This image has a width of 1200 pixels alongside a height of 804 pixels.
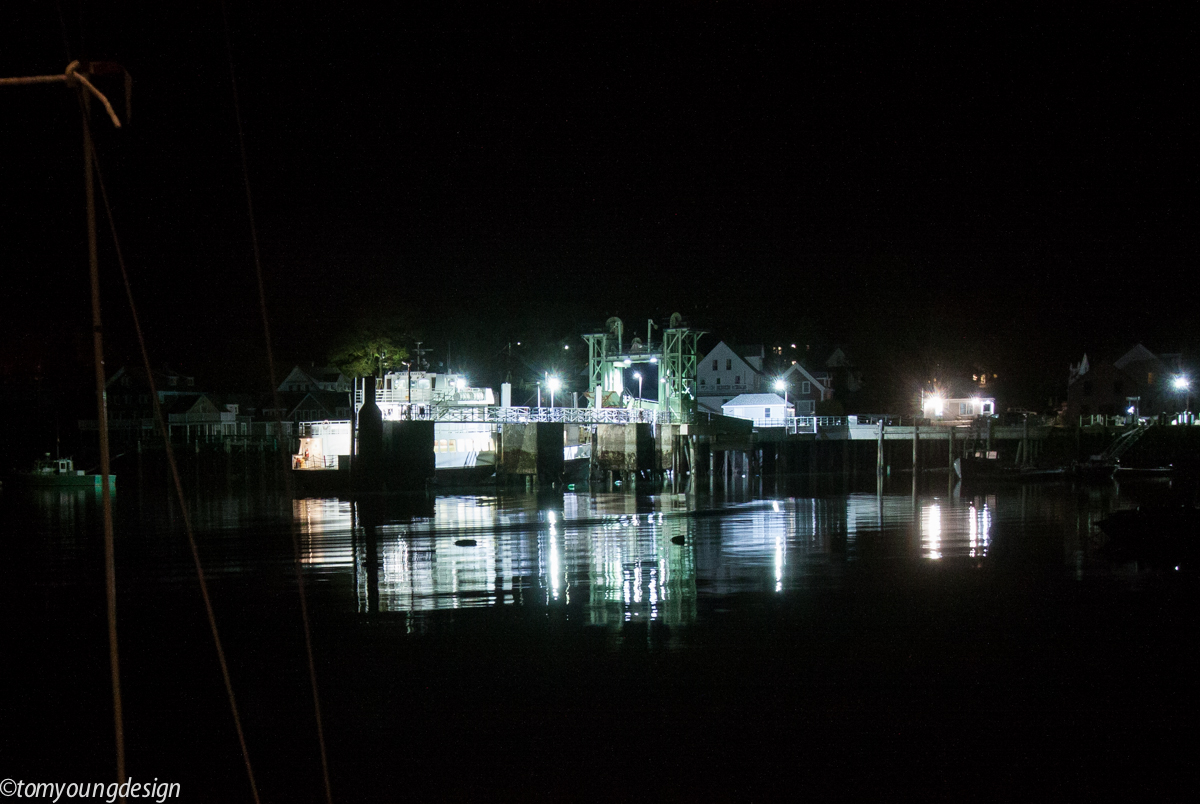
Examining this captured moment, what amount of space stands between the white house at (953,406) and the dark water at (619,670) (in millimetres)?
56985

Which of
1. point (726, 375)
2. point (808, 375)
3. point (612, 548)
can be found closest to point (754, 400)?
point (726, 375)

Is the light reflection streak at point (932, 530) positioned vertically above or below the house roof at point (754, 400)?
below

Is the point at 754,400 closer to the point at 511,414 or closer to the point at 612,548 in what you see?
the point at 511,414

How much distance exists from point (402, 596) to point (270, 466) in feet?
153

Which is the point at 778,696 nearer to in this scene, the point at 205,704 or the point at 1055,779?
the point at 1055,779

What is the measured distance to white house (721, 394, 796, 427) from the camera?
7250 cm

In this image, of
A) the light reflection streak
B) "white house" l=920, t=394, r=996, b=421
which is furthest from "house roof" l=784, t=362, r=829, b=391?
the light reflection streak

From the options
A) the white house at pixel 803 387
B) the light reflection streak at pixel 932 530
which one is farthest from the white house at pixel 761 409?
the light reflection streak at pixel 932 530

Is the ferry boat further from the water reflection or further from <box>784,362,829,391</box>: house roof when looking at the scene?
<box>784,362,829,391</box>: house roof

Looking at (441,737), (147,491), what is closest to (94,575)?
(441,737)

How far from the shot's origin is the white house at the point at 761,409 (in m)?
72.5

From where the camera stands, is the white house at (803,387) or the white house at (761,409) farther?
the white house at (803,387)

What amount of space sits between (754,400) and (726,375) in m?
8.05

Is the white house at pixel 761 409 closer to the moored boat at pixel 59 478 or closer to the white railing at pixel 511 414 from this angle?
the white railing at pixel 511 414
